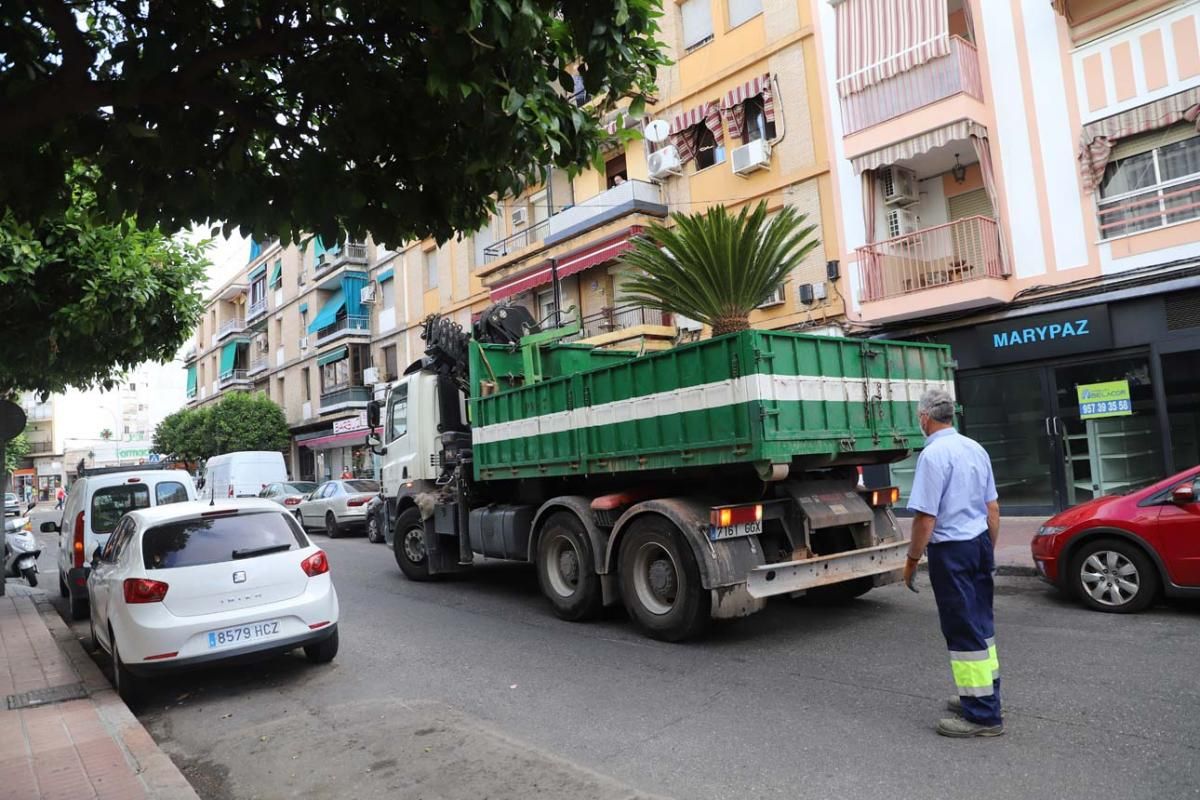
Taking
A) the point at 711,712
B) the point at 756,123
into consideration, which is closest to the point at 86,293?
the point at 711,712

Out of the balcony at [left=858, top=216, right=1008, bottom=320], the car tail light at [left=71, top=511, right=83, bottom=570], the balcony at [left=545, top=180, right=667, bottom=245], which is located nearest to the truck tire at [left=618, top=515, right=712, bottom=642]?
the car tail light at [left=71, top=511, right=83, bottom=570]

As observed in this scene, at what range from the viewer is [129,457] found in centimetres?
4559

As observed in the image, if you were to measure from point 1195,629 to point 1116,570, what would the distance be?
2.67ft

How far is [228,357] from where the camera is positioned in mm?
46688

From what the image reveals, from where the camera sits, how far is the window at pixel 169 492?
9.85m

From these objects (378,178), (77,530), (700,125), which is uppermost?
(700,125)

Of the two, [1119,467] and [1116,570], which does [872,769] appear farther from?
[1119,467]

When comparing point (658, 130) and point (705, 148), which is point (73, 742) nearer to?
point (658, 130)

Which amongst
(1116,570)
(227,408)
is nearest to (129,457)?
(227,408)

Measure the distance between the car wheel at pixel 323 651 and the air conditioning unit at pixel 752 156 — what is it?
1338 centimetres

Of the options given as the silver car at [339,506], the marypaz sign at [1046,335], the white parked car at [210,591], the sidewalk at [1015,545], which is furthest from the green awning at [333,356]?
the white parked car at [210,591]

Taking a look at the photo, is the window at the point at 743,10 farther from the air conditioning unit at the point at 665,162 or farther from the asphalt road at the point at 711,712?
the asphalt road at the point at 711,712

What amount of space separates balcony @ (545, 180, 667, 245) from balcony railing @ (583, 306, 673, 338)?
7.38 feet

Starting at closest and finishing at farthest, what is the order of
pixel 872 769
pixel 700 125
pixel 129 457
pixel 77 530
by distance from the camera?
pixel 872 769, pixel 77 530, pixel 700 125, pixel 129 457
